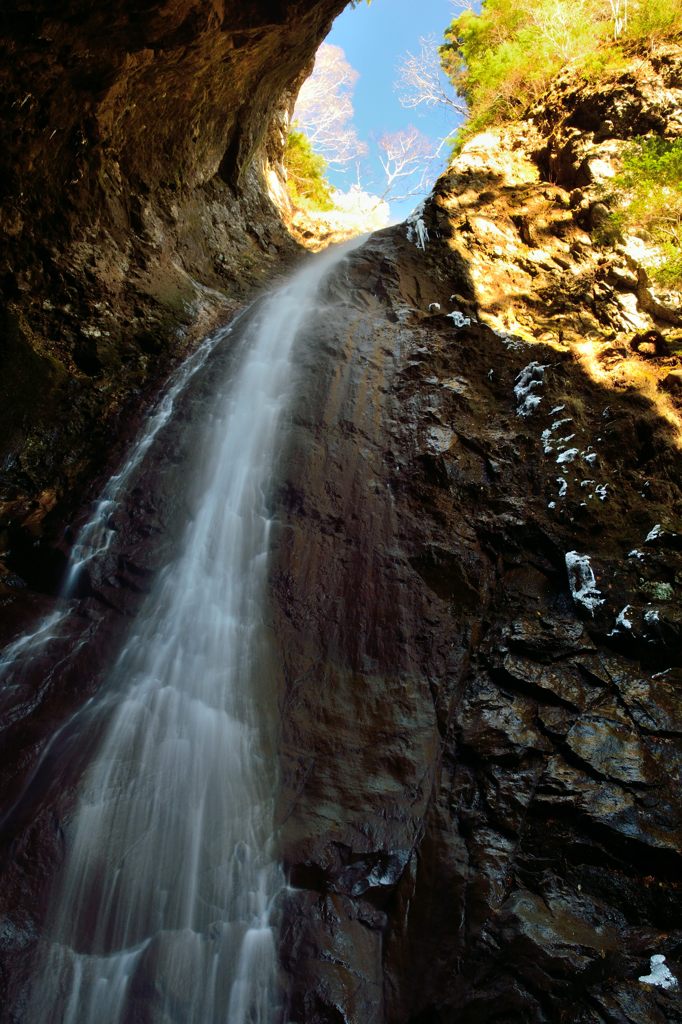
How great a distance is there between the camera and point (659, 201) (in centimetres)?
894

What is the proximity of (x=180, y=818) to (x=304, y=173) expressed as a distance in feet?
78.5

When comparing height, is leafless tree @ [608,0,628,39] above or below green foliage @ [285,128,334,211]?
below

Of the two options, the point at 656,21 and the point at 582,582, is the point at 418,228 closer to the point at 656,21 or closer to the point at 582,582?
the point at 656,21

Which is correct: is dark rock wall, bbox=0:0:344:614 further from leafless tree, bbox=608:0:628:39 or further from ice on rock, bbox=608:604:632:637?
leafless tree, bbox=608:0:628:39

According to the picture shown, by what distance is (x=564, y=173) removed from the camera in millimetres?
12125

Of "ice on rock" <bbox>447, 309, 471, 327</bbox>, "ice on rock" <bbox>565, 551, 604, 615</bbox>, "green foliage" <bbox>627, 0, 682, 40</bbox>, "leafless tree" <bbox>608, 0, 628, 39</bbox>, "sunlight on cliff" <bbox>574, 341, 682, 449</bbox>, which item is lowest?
"sunlight on cliff" <bbox>574, 341, 682, 449</bbox>

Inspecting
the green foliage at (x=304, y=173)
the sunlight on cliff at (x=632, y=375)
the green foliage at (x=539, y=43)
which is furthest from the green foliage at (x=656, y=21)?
the green foliage at (x=304, y=173)

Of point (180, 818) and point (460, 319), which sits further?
point (460, 319)

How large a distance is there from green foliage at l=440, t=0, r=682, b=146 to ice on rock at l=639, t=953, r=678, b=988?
16.6 meters

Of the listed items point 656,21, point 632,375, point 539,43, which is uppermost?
point 539,43

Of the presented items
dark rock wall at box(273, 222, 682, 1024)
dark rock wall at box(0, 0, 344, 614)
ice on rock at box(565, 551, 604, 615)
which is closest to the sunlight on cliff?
dark rock wall at box(273, 222, 682, 1024)

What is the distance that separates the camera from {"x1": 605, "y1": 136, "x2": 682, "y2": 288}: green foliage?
8.44 meters

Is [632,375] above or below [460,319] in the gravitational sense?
below

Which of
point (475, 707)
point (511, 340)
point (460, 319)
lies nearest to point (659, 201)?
point (511, 340)
